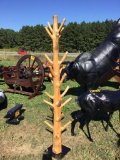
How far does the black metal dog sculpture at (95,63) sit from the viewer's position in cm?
691

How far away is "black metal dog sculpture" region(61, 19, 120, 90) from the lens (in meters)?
6.91

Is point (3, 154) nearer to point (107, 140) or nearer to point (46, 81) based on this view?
point (107, 140)

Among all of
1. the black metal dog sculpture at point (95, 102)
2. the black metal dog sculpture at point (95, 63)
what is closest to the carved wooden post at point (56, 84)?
the black metal dog sculpture at point (95, 102)

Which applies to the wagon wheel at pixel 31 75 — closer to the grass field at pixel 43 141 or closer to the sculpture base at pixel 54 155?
the grass field at pixel 43 141

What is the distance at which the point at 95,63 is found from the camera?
23.4ft

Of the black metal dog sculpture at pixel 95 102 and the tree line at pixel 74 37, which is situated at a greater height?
the tree line at pixel 74 37

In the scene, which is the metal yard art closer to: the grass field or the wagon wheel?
the wagon wheel

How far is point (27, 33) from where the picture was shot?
48469 millimetres

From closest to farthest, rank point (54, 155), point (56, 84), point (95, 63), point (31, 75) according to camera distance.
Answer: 1. point (56, 84)
2. point (54, 155)
3. point (95, 63)
4. point (31, 75)

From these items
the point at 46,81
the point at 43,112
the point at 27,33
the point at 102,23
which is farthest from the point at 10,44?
the point at 43,112

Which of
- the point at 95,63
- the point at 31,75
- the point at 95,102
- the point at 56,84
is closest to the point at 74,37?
the point at 31,75

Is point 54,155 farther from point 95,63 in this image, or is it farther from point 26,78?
point 26,78

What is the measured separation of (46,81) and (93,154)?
23.2ft

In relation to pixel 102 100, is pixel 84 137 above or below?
below
